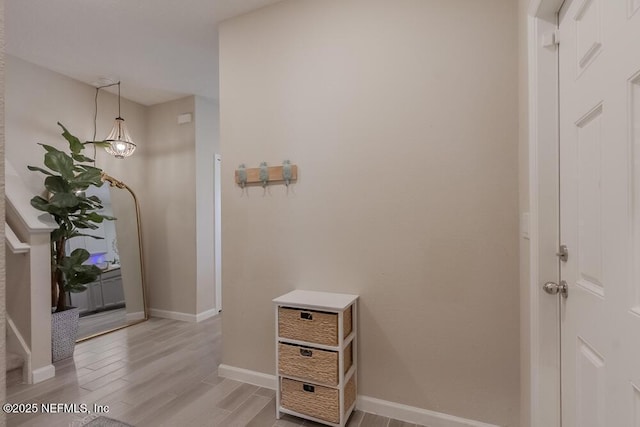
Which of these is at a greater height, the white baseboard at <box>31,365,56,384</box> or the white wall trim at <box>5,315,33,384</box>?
the white wall trim at <box>5,315,33,384</box>

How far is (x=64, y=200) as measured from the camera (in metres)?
2.64

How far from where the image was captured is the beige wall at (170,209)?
3807 millimetres

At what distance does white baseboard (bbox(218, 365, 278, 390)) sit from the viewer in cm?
223

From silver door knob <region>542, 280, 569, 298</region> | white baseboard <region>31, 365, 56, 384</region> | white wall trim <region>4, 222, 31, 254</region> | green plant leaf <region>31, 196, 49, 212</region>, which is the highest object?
green plant leaf <region>31, 196, 49, 212</region>

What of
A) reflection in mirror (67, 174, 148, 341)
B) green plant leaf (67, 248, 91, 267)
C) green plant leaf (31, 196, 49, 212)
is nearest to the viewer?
green plant leaf (31, 196, 49, 212)

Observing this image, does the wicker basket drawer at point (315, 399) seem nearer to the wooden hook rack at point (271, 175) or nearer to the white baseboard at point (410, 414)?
the white baseboard at point (410, 414)

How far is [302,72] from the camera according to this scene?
2.13 metres

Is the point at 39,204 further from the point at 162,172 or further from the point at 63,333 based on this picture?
the point at 162,172

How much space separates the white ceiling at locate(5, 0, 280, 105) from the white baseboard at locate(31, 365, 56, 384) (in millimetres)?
2651

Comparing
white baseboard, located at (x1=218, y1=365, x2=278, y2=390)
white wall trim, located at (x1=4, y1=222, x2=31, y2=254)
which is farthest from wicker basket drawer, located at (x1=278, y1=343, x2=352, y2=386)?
white wall trim, located at (x1=4, y1=222, x2=31, y2=254)

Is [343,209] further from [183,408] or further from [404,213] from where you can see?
[183,408]

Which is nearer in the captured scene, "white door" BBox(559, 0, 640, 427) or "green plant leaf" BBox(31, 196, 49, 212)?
"white door" BBox(559, 0, 640, 427)

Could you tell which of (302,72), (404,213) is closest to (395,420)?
(404,213)

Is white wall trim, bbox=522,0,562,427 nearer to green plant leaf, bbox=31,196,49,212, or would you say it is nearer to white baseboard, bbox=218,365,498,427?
white baseboard, bbox=218,365,498,427
